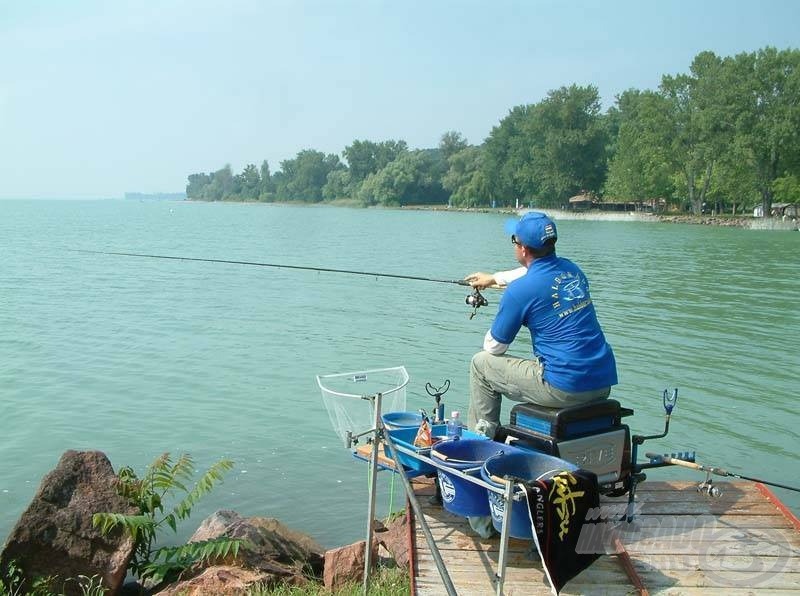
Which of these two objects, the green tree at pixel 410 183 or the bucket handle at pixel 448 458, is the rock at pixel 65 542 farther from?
the green tree at pixel 410 183

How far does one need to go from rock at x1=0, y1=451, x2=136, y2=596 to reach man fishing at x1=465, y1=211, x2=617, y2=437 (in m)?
3.06

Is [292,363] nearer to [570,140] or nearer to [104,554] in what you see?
[104,554]

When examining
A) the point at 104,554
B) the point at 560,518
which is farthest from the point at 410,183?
the point at 560,518

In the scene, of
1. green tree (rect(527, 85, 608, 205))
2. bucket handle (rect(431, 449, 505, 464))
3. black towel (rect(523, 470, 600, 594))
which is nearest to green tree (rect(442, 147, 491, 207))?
green tree (rect(527, 85, 608, 205))

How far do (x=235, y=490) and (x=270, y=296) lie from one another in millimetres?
14137

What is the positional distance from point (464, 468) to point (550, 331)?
110 centimetres

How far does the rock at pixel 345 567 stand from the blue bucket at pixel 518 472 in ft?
3.85

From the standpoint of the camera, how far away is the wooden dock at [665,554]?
182 inches

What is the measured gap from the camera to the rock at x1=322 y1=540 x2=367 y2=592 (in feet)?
18.2

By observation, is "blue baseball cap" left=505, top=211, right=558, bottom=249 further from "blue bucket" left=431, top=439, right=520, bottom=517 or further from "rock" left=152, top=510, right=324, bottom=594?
"rock" left=152, top=510, right=324, bottom=594

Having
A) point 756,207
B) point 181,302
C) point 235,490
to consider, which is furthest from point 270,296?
point 756,207

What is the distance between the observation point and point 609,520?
5.41 meters

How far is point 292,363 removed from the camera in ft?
45.0

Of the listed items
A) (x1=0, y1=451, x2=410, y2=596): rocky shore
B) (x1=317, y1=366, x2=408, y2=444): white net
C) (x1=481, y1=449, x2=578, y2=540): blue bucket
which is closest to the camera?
(x1=481, y1=449, x2=578, y2=540): blue bucket
